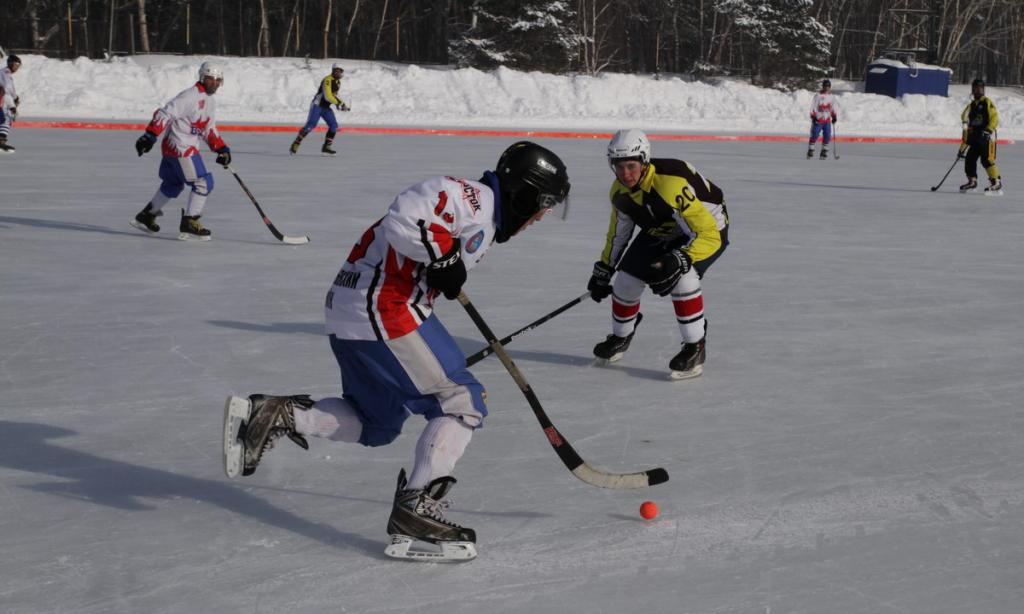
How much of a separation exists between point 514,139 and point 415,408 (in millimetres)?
17402

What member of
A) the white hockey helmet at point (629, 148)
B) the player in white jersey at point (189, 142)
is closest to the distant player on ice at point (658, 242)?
the white hockey helmet at point (629, 148)

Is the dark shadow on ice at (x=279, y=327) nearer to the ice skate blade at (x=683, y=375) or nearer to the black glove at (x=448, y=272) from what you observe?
the ice skate blade at (x=683, y=375)

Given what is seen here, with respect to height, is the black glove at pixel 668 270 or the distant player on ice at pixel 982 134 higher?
the distant player on ice at pixel 982 134

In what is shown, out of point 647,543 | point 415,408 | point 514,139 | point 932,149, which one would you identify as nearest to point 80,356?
point 415,408

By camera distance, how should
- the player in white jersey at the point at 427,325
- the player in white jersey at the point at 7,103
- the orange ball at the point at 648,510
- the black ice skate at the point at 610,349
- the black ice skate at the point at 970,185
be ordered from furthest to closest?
the player in white jersey at the point at 7,103 → the black ice skate at the point at 970,185 → the black ice skate at the point at 610,349 → the orange ball at the point at 648,510 → the player in white jersey at the point at 427,325

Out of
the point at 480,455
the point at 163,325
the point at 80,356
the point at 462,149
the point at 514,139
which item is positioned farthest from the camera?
the point at 514,139

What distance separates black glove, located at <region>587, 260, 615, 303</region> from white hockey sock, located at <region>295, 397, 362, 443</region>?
1763mm

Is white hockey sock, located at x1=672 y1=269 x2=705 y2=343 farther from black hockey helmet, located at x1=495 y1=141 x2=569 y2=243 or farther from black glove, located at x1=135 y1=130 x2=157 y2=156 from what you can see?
black glove, located at x1=135 y1=130 x2=157 y2=156

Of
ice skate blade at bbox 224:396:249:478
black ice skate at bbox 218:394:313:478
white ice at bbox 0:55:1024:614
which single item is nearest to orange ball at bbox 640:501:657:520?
white ice at bbox 0:55:1024:614

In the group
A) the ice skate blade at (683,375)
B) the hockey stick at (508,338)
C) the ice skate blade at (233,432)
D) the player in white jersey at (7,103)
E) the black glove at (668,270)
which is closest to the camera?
the ice skate blade at (233,432)

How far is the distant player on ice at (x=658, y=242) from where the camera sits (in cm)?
473

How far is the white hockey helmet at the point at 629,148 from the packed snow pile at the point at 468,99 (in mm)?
18183

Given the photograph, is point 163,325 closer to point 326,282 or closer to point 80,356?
point 80,356

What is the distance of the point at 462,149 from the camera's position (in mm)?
16906
